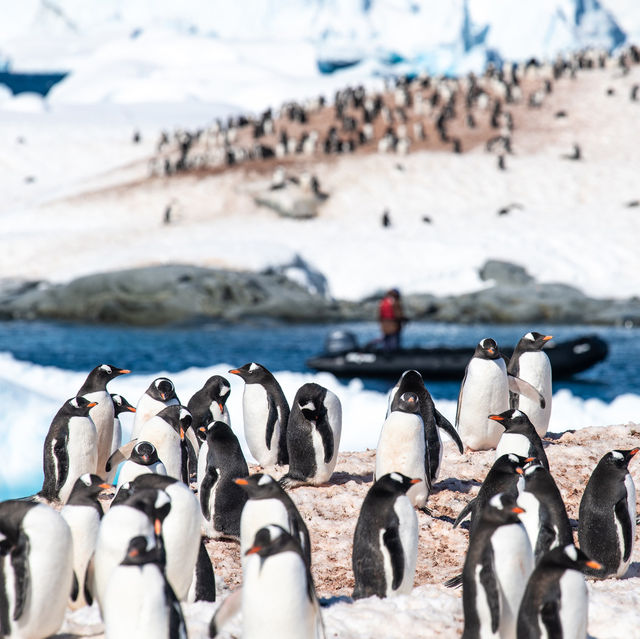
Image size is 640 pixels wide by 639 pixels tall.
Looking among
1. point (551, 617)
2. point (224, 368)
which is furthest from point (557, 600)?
point (224, 368)

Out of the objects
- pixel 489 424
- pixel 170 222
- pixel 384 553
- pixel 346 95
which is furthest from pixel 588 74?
pixel 384 553

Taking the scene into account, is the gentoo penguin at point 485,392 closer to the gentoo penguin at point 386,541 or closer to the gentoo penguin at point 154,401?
the gentoo penguin at point 154,401

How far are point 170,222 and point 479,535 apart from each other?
27613 millimetres

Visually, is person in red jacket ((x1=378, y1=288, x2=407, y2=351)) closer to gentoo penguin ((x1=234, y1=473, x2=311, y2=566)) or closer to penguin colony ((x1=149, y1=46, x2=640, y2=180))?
gentoo penguin ((x1=234, y1=473, x2=311, y2=566))

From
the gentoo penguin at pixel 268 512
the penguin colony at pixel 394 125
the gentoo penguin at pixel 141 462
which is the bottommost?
the gentoo penguin at pixel 268 512

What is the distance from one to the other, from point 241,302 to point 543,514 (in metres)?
19.6

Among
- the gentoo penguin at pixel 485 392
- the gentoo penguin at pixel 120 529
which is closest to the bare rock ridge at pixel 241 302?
the gentoo penguin at pixel 485 392

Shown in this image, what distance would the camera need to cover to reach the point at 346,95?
39.7 metres

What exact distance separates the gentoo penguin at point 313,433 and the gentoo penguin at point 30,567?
2.39 m

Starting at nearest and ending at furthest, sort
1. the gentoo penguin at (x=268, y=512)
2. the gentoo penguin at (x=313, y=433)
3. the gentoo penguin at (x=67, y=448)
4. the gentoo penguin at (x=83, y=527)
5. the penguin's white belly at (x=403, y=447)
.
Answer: the gentoo penguin at (x=268, y=512), the gentoo penguin at (x=83, y=527), the penguin's white belly at (x=403, y=447), the gentoo penguin at (x=67, y=448), the gentoo penguin at (x=313, y=433)

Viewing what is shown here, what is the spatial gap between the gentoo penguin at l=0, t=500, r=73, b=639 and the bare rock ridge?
1913cm

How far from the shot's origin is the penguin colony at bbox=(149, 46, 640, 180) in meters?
34.1

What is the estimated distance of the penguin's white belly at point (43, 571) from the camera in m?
3.73

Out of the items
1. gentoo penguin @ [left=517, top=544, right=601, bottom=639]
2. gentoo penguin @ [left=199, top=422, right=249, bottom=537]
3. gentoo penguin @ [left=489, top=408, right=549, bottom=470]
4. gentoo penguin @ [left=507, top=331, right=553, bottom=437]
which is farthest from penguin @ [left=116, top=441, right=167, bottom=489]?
gentoo penguin @ [left=507, top=331, right=553, bottom=437]
